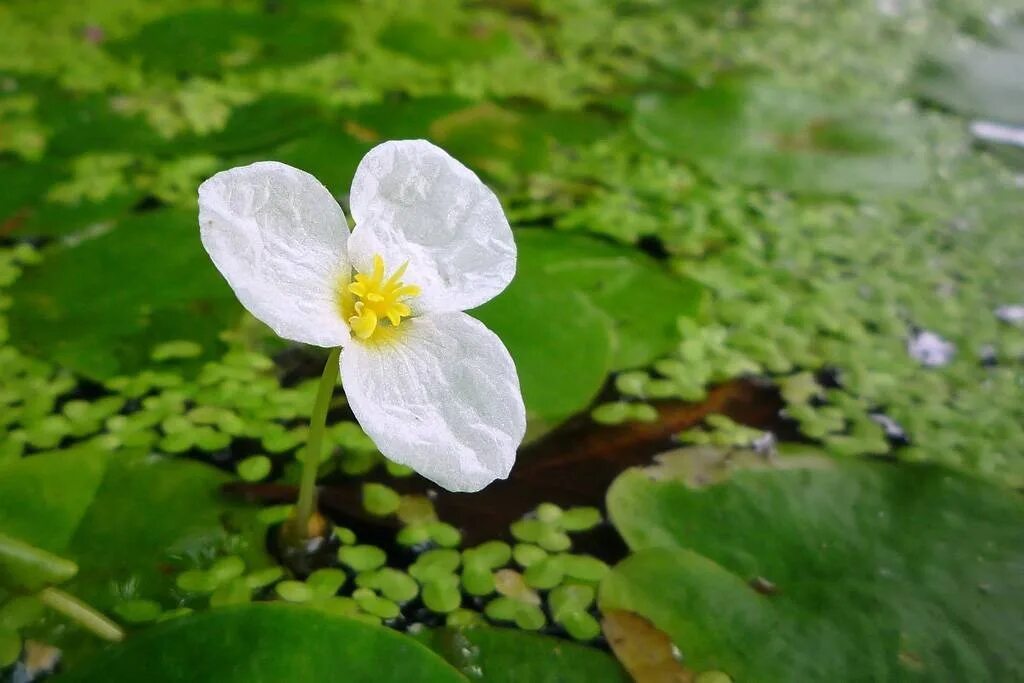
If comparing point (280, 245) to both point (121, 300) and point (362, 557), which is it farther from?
point (121, 300)

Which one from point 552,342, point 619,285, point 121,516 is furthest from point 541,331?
point 121,516

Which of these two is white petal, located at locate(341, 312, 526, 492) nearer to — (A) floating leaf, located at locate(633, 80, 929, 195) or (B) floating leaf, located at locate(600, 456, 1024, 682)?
(B) floating leaf, located at locate(600, 456, 1024, 682)

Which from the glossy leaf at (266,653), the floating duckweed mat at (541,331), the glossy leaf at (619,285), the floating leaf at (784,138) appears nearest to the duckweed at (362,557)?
the floating duckweed mat at (541,331)

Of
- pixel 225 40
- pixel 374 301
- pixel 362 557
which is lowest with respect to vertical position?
pixel 362 557

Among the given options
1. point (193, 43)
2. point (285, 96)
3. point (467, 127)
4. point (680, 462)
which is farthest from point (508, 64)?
point (680, 462)

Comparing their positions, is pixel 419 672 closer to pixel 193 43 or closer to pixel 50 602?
pixel 50 602

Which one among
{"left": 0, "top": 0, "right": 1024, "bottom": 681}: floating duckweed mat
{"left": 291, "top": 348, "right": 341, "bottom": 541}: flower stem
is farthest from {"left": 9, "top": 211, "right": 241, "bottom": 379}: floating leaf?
{"left": 291, "top": 348, "right": 341, "bottom": 541}: flower stem
